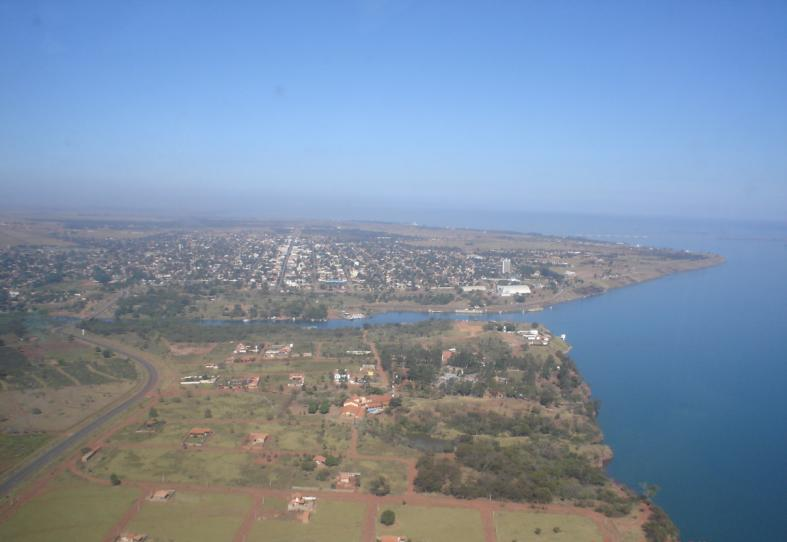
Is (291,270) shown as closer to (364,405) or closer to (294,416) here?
(364,405)

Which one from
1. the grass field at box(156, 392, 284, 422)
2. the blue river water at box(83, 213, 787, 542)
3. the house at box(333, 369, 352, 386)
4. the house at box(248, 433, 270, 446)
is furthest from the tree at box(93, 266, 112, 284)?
the house at box(248, 433, 270, 446)

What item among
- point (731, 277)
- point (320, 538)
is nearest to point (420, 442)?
point (320, 538)

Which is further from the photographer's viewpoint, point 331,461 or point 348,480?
point 331,461

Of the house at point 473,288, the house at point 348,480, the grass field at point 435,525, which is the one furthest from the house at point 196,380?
the house at point 473,288

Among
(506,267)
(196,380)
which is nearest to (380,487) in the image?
(196,380)

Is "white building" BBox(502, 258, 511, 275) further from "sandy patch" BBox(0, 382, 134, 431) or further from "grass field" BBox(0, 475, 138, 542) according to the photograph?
"grass field" BBox(0, 475, 138, 542)

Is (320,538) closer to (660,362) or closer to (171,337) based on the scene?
(171,337)

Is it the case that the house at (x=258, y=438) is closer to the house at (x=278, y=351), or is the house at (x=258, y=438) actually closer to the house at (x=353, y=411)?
the house at (x=353, y=411)
